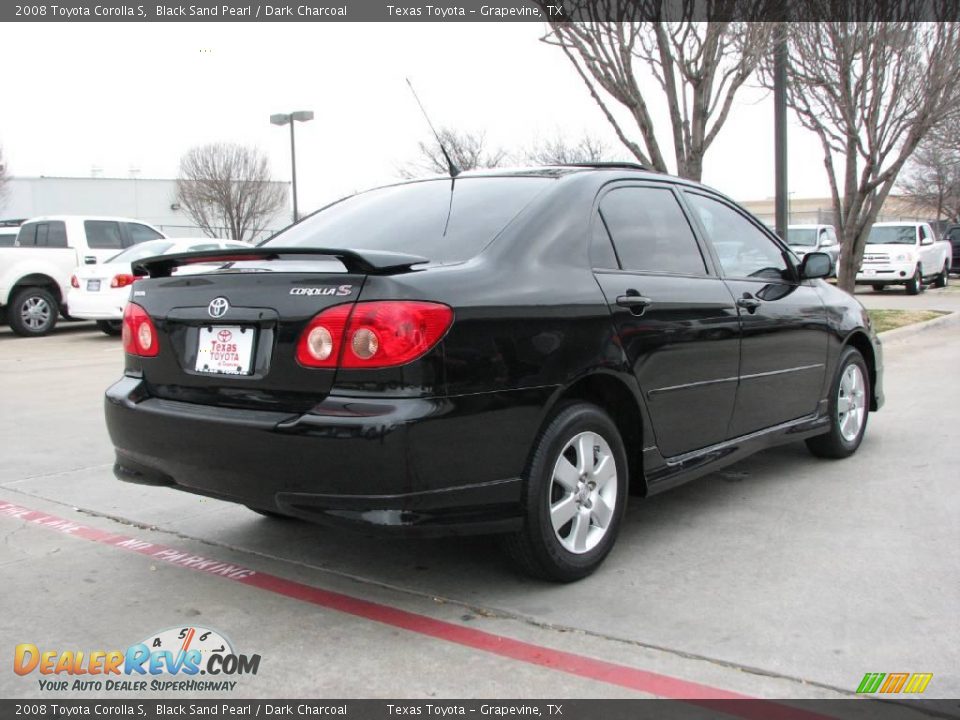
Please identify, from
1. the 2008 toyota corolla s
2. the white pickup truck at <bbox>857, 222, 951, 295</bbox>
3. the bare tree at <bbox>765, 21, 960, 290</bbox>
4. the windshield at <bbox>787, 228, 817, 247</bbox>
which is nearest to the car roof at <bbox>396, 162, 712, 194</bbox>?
the 2008 toyota corolla s

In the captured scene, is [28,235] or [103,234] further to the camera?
[103,234]

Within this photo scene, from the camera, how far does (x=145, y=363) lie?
3766 millimetres

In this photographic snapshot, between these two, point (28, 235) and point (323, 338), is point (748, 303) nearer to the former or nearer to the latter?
point (323, 338)

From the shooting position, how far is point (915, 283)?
874 inches

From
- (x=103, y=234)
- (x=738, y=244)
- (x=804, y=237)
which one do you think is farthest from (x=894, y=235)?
(x=738, y=244)

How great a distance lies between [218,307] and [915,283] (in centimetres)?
2209

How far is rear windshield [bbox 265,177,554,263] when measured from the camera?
12.1 feet

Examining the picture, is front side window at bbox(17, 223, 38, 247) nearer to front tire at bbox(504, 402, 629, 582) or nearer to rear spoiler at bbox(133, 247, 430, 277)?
rear spoiler at bbox(133, 247, 430, 277)

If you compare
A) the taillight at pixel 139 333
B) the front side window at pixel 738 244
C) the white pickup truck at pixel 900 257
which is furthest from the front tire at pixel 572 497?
the white pickup truck at pixel 900 257

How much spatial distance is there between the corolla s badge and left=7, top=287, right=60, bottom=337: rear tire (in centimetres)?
1235

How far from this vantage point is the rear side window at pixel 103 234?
49.7 feet

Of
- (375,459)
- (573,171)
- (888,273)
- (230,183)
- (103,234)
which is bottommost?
(375,459)

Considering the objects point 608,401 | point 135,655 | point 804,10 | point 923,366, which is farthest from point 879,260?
point 135,655

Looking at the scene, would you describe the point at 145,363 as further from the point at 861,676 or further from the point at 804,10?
the point at 804,10
